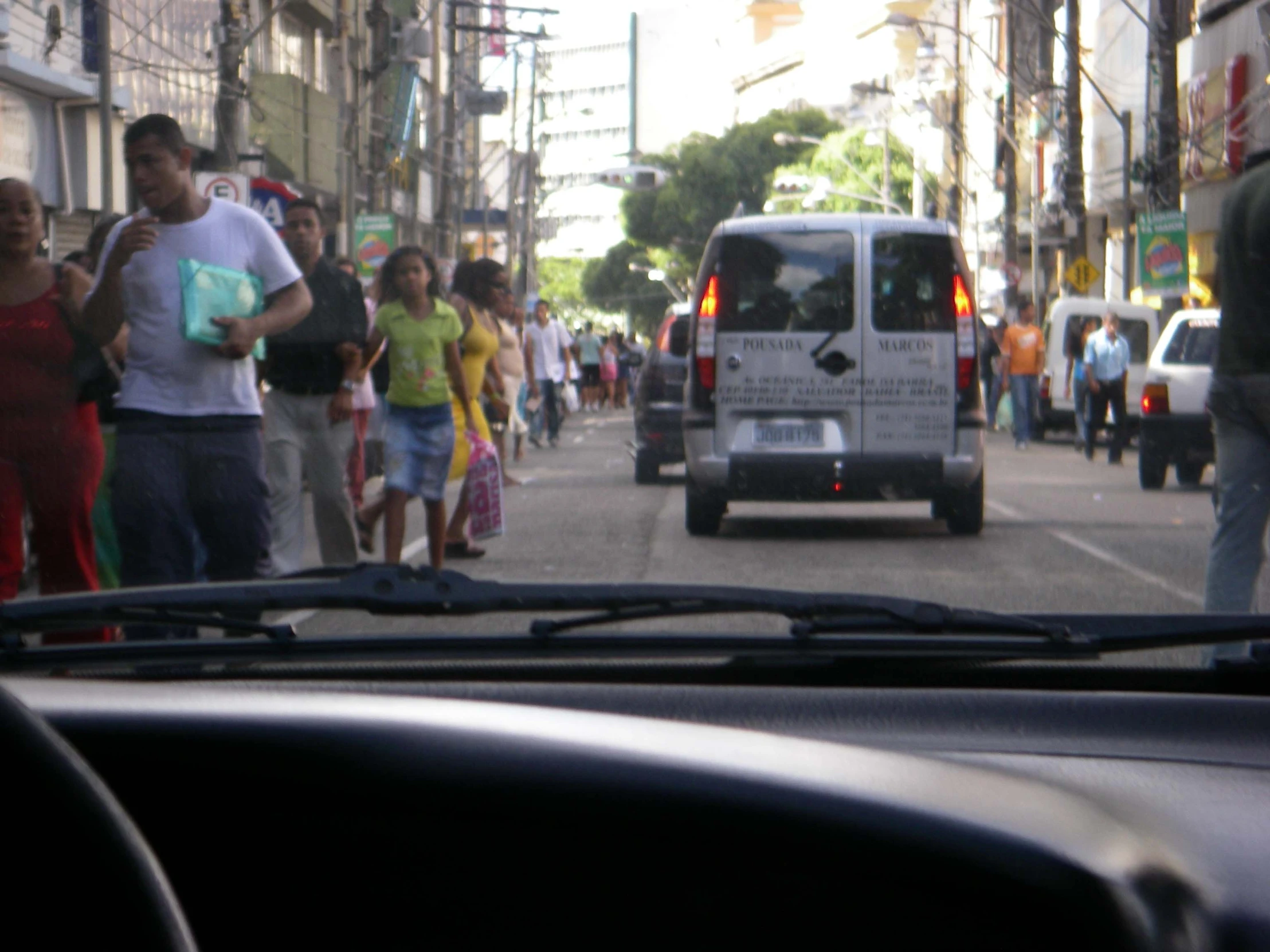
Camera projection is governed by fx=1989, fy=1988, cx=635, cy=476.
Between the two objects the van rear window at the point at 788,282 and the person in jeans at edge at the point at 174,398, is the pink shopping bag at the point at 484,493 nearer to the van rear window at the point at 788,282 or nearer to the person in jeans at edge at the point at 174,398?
the van rear window at the point at 788,282

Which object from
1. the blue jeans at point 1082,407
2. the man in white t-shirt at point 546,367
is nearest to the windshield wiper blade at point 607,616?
the man in white t-shirt at point 546,367

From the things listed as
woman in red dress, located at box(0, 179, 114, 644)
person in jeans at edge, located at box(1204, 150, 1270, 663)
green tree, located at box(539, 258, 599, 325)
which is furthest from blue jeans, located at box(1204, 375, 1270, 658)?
green tree, located at box(539, 258, 599, 325)

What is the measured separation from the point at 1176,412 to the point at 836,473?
6.20 m

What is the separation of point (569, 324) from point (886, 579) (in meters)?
133

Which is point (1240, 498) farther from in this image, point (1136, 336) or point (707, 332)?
point (1136, 336)

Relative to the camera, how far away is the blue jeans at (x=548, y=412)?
2559cm

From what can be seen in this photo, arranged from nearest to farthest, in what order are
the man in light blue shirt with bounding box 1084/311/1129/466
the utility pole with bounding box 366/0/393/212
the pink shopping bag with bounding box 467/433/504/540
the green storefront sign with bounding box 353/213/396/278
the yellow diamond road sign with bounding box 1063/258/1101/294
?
the pink shopping bag with bounding box 467/433/504/540
the man in light blue shirt with bounding box 1084/311/1129/466
the green storefront sign with bounding box 353/213/396/278
the utility pole with bounding box 366/0/393/212
the yellow diamond road sign with bounding box 1063/258/1101/294

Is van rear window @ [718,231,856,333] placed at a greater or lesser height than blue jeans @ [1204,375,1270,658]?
greater

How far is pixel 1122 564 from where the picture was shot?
34.9 ft

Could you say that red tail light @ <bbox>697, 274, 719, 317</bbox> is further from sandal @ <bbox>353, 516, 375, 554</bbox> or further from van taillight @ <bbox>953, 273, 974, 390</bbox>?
sandal @ <bbox>353, 516, 375, 554</bbox>

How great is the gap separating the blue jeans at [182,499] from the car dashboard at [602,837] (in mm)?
4532

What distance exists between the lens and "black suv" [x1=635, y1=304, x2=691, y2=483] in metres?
16.8

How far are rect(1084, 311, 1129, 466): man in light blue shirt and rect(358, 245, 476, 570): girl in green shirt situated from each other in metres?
14.8

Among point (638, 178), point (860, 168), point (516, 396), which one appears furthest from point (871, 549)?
point (638, 178)
